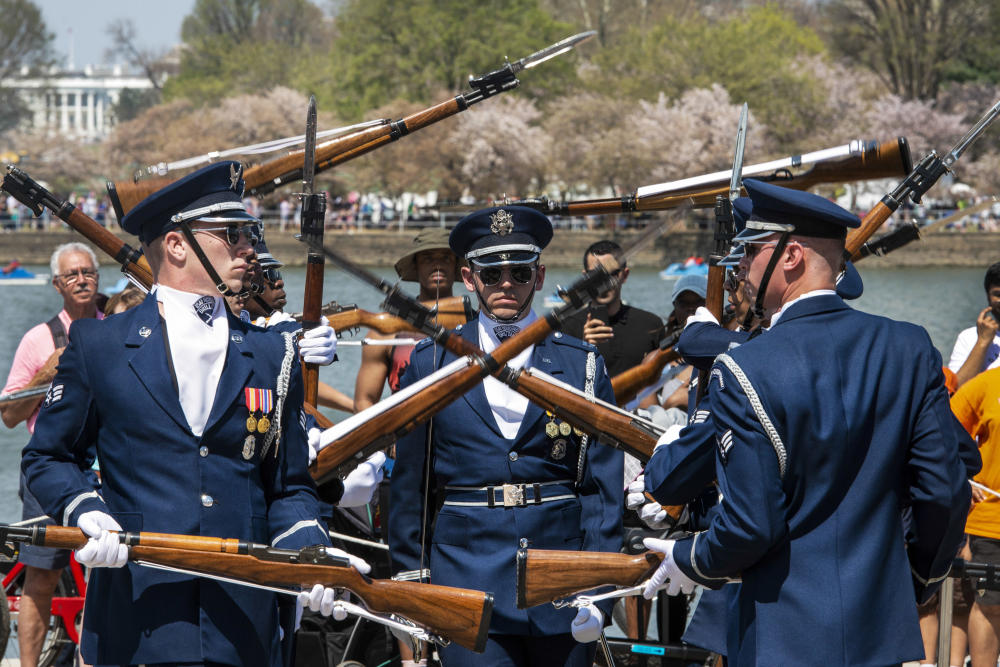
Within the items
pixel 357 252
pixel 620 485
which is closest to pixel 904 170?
pixel 620 485

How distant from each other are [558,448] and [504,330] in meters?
0.51

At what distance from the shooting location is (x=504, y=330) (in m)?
5.58

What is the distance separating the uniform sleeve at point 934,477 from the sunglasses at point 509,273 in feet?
6.07

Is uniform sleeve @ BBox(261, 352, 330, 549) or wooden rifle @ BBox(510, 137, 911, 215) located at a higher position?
wooden rifle @ BBox(510, 137, 911, 215)

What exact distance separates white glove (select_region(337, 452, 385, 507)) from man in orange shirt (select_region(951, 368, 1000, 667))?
11.2ft

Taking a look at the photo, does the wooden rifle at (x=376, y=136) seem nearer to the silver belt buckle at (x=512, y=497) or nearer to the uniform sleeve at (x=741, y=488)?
the silver belt buckle at (x=512, y=497)

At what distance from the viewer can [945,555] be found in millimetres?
4176

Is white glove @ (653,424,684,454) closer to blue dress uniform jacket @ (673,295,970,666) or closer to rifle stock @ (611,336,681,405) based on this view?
blue dress uniform jacket @ (673,295,970,666)

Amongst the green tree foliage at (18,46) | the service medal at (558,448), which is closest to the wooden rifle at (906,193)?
the service medal at (558,448)

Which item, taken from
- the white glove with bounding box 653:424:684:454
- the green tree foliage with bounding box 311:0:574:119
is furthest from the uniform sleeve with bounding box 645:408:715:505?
the green tree foliage with bounding box 311:0:574:119

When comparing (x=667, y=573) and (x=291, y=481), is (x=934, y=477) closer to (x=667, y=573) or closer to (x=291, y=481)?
(x=667, y=573)

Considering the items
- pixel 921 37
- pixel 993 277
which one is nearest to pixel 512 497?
pixel 993 277

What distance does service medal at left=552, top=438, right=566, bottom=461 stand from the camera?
5477mm

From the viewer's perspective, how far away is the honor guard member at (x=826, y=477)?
3938mm
